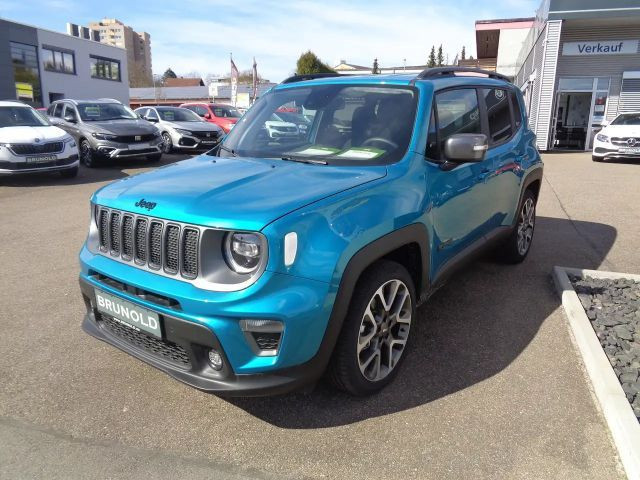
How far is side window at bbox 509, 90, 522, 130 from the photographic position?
4.90m

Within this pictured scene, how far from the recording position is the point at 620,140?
47.2 ft

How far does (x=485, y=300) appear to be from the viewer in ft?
14.2

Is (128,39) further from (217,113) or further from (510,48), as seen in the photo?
(217,113)

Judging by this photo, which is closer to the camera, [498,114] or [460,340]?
[460,340]

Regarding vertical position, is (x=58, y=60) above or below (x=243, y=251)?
above

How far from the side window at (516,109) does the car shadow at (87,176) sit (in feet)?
21.2

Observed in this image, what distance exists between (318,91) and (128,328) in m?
2.17

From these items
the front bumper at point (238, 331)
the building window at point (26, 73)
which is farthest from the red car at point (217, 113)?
the building window at point (26, 73)

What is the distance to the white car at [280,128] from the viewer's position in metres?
3.63

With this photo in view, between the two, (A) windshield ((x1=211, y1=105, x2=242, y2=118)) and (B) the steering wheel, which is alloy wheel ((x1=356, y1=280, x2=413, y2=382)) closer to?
(B) the steering wheel

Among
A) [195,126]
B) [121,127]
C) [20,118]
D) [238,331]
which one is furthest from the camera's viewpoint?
[195,126]

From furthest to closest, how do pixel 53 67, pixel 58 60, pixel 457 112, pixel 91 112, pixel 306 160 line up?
pixel 58 60, pixel 53 67, pixel 91 112, pixel 457 112, pixel 306 160

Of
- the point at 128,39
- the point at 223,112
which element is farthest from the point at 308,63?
the point at 128,39

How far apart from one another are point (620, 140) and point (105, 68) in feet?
122
